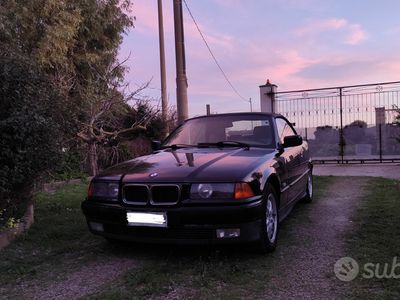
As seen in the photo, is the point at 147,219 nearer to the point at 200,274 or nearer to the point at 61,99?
the point at 200,274

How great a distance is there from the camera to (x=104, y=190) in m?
4.58

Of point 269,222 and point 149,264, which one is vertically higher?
point 269,222

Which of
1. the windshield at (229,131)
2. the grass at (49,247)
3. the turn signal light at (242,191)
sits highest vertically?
the windshield at (229,131)

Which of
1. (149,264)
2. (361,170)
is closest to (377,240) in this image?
(149,264)

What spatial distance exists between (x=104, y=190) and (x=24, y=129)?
3.90 ft

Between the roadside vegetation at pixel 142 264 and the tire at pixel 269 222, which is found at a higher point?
the tire at pixel 269 222

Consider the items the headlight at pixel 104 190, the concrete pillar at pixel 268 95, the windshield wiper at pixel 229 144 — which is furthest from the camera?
the concrete pillar at pixel 268 95

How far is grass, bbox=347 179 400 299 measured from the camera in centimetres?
358

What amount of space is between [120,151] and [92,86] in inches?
82.1

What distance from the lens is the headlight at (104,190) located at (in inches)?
177

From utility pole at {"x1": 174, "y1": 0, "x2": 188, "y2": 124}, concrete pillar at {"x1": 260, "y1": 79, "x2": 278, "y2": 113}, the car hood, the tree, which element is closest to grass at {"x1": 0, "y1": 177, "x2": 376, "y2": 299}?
the car hood

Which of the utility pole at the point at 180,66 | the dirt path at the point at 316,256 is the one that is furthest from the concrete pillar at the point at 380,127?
the dirt path at the point at 316,256

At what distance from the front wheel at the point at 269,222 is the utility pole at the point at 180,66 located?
20.9 feet

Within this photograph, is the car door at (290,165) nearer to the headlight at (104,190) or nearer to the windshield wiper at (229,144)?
the windshield wiper at (229,144)
